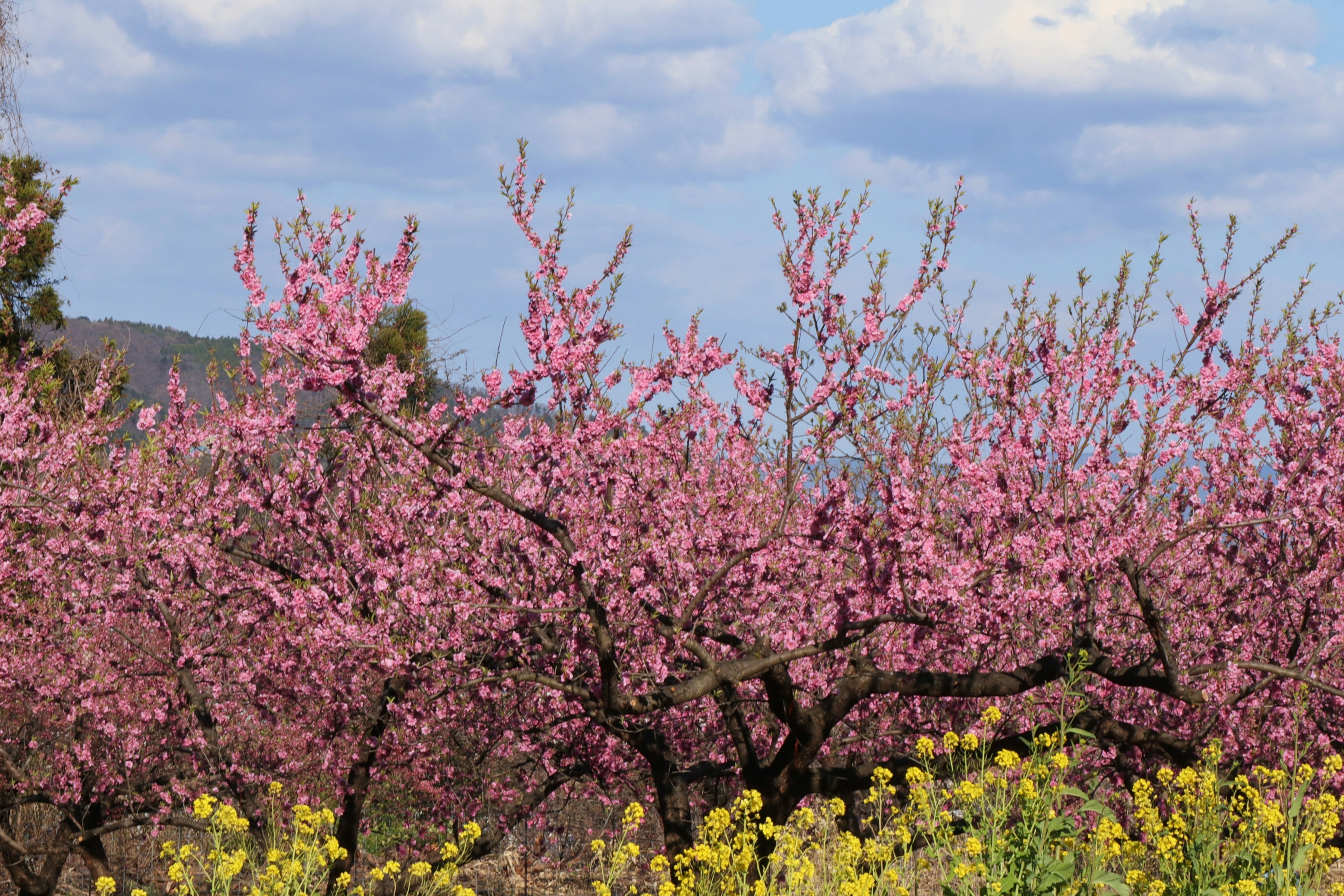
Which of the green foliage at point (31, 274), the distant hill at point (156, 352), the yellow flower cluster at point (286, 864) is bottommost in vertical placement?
the yellow flower cluster at point (286, 864)

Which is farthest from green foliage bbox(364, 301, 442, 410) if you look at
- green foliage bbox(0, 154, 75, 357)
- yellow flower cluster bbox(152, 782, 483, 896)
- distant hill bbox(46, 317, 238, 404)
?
distant hill bbox(46, 317, 238, 404)


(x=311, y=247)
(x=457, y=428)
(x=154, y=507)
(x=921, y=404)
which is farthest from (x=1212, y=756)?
(x=154, y=507)

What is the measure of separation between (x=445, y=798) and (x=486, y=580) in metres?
2.87

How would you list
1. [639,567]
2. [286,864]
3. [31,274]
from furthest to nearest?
[31,274], [639,567], [286,864]

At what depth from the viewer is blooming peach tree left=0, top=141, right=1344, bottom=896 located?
735cm

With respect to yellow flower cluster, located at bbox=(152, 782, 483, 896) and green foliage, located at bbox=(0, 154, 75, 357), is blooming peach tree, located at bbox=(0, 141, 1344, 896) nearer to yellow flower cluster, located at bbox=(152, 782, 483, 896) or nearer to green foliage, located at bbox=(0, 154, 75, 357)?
yellow flower cluster, located at bbox=(152, 782, 483, 896)

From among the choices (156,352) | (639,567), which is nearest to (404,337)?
(639,567)

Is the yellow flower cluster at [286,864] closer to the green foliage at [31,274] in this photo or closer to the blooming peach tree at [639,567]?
the blooming peach tree at [639,567]

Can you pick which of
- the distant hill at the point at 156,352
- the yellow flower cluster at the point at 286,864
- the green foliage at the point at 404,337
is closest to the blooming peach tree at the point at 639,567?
the yellow flower cluster at the point at 286,864

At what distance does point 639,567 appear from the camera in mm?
7910

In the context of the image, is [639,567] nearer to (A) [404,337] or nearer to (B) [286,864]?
(B) [286,864]

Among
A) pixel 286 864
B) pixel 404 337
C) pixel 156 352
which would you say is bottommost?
pixel 286 864

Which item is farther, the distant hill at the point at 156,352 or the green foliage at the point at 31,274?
the distant hill at the point at 156,352

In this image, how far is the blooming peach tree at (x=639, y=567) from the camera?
7.35 meters
